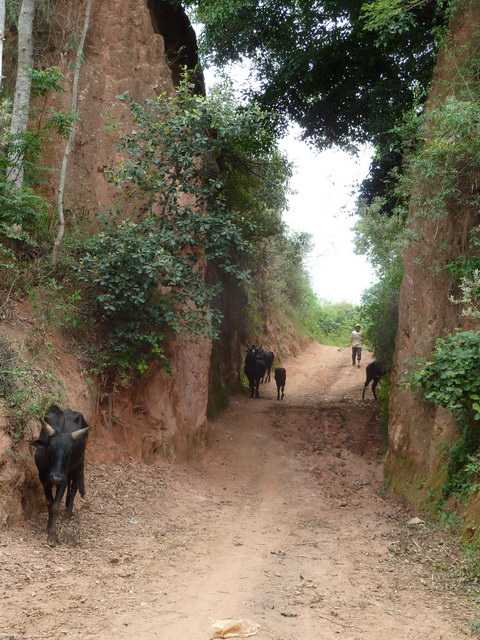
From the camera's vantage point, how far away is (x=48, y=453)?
924 cm

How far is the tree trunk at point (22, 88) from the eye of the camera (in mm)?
12570

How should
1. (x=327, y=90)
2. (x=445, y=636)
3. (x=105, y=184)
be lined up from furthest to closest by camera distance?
(x=327, y=90) → (x=105, y=184) → (x=445, y=636)

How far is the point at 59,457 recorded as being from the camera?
9117 mm

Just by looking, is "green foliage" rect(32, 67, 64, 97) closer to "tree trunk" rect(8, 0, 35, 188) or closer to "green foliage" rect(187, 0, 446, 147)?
"tree trunk" rect(8, 0, 35, 188)

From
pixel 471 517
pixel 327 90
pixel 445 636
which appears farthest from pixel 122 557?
pixel 327 90

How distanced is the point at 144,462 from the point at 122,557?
461 cm

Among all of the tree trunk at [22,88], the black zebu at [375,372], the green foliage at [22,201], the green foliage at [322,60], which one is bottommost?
the black zebu at [375,372]

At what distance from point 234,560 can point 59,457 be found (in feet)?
8.34

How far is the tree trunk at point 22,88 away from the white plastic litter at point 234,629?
8445 mm

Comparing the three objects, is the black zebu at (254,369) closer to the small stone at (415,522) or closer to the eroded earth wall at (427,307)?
the eroded earth wall at (427,307)

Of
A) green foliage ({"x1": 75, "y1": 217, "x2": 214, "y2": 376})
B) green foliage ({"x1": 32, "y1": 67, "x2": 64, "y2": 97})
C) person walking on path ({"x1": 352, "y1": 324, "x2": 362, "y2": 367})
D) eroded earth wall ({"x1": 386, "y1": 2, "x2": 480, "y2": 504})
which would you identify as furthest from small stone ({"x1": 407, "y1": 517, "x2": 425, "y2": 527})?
person walking on path ({"x1": 352, "y1": 324, "x2": 362, "y2": 367})

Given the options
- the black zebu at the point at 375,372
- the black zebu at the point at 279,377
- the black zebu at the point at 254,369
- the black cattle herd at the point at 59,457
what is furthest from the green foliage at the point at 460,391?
the black zebu at the point at 254,369

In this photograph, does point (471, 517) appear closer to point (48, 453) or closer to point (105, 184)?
point (48, 453)

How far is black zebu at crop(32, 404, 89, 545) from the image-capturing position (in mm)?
9023
